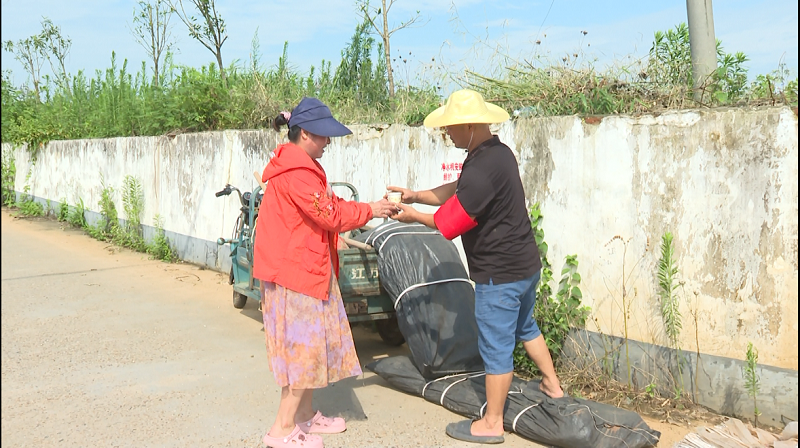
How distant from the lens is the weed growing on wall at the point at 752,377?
4.02 m

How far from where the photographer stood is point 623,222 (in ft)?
15.3

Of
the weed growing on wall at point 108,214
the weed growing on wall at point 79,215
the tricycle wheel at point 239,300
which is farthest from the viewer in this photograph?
the weed growing on wall at point 79,215

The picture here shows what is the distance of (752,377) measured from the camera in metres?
4.03

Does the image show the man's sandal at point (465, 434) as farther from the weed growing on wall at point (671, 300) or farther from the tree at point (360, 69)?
the tree at point (360, 69)

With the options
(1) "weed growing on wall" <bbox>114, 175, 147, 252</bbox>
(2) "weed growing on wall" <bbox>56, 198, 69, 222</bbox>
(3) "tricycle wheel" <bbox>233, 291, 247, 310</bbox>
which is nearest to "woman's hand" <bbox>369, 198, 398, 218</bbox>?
(3) "tricycle wheel" <bbox>233, 291, 247, 310</bbox>

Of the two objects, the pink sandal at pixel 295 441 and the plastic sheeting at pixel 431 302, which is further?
the plastic sheeting at pixel 431 302

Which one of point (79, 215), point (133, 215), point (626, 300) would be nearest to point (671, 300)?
point (626, 300)

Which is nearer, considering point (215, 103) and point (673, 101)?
point (673, 101)

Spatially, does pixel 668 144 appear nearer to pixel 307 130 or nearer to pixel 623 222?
pixel 623 222

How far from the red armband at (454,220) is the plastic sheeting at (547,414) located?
114cm

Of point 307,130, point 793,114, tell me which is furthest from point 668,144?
point 307,130

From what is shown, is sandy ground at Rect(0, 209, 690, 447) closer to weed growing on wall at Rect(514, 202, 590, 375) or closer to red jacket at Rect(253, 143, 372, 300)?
weed growing on wall at Rect(514, 202, 590, 375)

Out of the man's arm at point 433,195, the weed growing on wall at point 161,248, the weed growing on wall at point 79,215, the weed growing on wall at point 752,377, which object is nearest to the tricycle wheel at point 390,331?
the man's arm at point 433,195

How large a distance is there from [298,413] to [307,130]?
1.72 m
